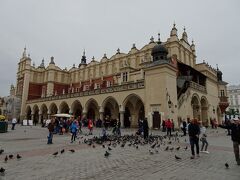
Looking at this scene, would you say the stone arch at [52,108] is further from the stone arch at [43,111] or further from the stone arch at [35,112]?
the stone arch at [35,112]

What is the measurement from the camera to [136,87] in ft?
86.5

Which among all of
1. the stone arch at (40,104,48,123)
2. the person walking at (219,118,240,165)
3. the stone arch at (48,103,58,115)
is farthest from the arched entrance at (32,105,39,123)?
the person walking at (219,118,240,165)

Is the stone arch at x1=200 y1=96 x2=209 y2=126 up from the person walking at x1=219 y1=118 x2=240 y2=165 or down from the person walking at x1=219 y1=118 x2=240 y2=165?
up

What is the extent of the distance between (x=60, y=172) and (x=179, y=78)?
25.3m

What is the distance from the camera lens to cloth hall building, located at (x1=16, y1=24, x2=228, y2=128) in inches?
958

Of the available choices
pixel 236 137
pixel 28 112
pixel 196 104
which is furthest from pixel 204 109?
pixel 28 112

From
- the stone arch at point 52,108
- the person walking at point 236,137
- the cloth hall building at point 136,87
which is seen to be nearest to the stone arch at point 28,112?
the cloth hall building at point 136,87

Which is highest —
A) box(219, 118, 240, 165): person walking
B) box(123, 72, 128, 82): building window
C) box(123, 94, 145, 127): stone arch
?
box(123, 72, 128, 82): building window

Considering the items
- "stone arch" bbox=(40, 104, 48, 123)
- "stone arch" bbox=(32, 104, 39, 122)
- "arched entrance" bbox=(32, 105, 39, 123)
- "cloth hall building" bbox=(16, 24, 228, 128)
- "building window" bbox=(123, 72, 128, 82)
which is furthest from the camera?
"arched entrance" bbox=(32, 105, 39, 123)

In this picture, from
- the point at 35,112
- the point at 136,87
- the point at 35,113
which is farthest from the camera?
the point at 35,113

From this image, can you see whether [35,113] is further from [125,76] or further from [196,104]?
[196,104]

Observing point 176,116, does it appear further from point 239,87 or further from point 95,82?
point 239,87

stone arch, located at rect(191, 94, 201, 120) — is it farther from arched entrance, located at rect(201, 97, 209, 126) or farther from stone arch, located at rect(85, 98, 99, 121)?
stone arch, located at rect(85, 98, 99, 121)

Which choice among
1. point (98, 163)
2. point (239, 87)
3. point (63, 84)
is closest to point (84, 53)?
point (63, 84)
